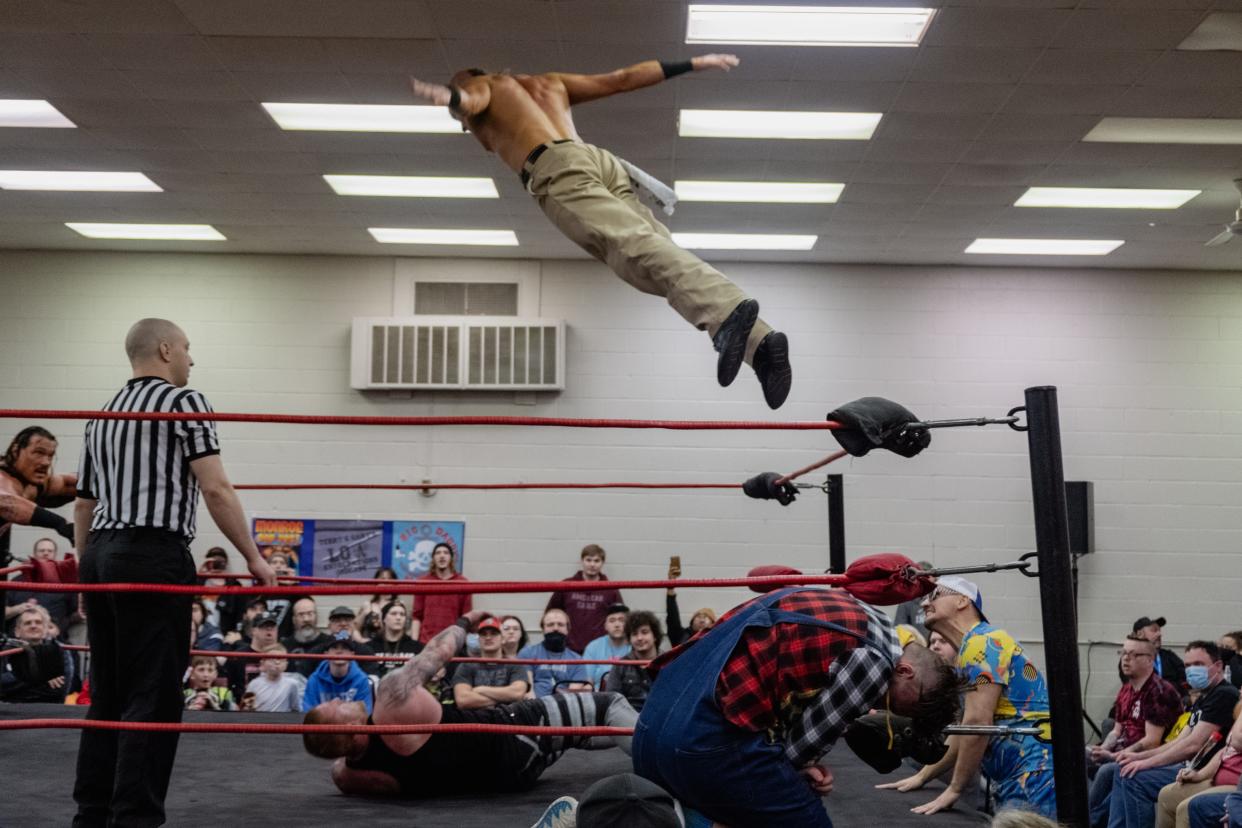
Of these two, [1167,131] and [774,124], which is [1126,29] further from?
[774,124]

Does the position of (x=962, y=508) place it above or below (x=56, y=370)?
below

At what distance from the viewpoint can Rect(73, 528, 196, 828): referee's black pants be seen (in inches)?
99.5

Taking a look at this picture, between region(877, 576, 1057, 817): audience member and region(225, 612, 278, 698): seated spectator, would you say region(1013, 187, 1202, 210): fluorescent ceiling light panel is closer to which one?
region(877, 576, 1057, 817): audience member

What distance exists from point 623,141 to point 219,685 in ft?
11.7

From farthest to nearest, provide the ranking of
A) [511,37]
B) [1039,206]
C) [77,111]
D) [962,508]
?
[962,508] → [1039,206] → [77,111] → [511,37]

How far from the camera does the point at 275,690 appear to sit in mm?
5930

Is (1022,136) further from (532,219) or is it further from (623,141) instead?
(532,219)

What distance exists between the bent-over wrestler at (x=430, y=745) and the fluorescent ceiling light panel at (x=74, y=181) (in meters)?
4.43

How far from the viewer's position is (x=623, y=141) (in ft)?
19.9

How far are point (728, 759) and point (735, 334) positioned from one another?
1.04 metres

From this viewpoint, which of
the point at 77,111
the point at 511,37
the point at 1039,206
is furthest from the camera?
the point at 1039,206

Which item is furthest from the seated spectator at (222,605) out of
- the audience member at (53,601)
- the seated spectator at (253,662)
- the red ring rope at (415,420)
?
the red ring rope at (415,420)

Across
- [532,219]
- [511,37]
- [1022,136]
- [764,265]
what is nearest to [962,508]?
[764,265]

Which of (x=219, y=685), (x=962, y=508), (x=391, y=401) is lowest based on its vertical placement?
(x=219, y=685)
